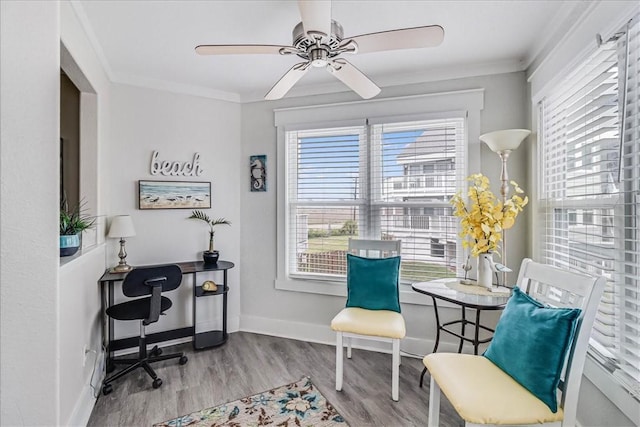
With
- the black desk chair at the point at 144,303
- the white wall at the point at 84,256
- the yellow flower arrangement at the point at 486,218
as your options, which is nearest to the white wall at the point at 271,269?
the yellow flower arrangement at the point at 486,218

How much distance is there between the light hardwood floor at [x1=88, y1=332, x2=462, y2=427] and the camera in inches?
81.6

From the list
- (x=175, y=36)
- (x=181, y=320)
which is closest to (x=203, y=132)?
(x=175, y=36)

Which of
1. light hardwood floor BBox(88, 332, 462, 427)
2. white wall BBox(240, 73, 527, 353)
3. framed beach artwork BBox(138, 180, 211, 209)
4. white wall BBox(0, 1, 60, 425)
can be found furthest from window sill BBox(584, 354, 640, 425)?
framed beach artwork BBox(138, 180, 211, 209)

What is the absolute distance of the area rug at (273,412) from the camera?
1981 mm

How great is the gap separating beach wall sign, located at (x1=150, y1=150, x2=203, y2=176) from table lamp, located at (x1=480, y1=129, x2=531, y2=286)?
264cm

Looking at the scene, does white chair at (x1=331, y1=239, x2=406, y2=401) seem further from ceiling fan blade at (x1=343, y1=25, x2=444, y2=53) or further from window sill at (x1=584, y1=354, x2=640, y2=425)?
ceiling fan blade at (x1=343, y1=25, x2=444, y2=53)

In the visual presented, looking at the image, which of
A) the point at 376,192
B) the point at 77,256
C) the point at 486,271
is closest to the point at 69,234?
the point at 77,256

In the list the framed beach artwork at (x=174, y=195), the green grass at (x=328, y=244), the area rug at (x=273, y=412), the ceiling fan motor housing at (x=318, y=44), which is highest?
the ceiling fan motor housing at (x=318, y=44)

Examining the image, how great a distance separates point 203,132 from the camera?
10.9 ft

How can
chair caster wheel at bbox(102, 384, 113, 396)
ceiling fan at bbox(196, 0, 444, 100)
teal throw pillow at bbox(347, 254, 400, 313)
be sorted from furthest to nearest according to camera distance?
teal throw pillow at bbox(347, 254, 400, 313) → chair caster wheel at bbox(102, 384, 113, 396) → ceiling fan at bbox(196, 0, 444, 100)

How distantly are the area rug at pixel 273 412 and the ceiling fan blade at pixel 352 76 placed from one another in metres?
2.16

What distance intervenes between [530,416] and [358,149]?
7.75 feet

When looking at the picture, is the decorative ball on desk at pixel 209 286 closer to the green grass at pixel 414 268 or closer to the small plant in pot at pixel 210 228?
the small plant in pot at pixel 210 228

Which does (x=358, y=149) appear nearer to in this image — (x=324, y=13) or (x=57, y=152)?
(x=324, y=13)
